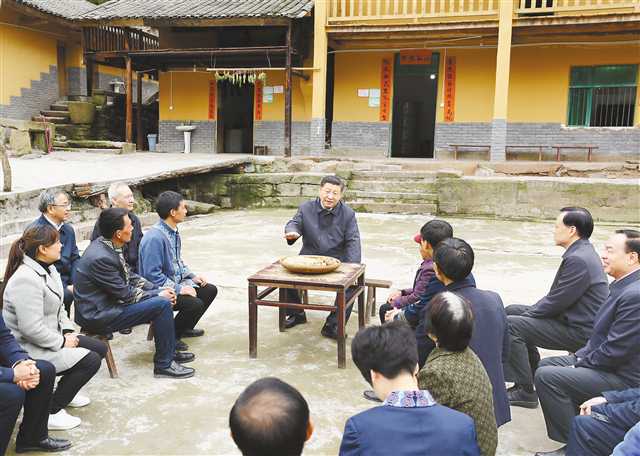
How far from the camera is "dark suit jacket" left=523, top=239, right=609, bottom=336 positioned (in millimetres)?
3285

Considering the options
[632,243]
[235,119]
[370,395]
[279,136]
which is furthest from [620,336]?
[235,119]

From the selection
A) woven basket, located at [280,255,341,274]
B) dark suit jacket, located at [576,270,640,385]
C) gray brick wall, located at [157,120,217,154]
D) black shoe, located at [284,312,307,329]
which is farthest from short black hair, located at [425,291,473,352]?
gray brick wall, located at [157,120,217,154]

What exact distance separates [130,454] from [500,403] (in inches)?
70.4

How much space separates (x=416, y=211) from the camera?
38.1 feet

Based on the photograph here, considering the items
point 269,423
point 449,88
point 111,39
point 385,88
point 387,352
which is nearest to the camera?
point 269,423

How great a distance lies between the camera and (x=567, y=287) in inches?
131

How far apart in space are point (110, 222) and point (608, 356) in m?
2.82

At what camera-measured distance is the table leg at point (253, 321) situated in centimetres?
409

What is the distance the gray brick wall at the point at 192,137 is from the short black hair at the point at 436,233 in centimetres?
1379

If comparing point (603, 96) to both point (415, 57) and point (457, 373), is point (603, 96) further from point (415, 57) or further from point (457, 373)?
point (457, 373)

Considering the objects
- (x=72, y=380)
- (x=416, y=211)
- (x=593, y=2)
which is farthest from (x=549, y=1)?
(x=72, y=380)

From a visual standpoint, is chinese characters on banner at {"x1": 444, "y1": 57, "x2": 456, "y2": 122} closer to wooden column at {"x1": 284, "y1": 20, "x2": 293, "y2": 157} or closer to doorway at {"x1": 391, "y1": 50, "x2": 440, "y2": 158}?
doorway at {"x1": 391, "y1": 50, "x2": 440, "y2": 158}

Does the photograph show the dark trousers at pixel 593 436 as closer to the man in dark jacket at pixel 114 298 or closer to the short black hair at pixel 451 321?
the short black hair at pixel 451 321

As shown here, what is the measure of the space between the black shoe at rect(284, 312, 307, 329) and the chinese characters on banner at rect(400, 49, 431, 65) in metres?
11.2
